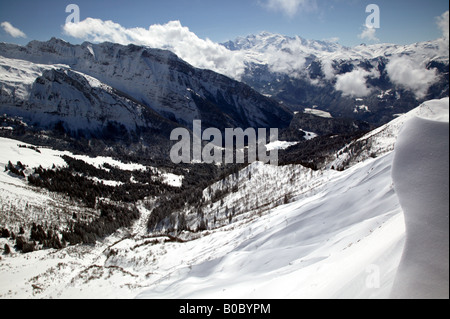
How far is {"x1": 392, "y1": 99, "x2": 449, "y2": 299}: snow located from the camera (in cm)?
655

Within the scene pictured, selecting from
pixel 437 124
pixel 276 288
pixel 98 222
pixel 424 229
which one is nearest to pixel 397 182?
pixel 424 229

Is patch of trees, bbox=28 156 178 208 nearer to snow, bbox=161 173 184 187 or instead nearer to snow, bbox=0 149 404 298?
snow, bbox=161 173 184 187

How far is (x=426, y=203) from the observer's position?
6.91 m

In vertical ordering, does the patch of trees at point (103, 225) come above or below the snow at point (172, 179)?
below

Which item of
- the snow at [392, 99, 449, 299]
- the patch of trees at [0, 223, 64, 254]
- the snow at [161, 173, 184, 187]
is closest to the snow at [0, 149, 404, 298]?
the snow at [392, 99, 449, 299]

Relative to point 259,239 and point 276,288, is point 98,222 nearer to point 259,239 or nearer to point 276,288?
point 259,239

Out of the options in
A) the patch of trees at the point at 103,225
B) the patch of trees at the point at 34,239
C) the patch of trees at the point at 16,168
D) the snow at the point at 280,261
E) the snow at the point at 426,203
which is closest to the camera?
the snow at the point at 426,203

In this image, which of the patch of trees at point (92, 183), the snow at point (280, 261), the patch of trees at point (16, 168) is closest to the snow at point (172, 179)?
the patch of trees at point (92, 183)

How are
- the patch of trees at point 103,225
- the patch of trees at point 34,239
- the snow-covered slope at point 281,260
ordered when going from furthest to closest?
the patch of trees at point 103,225 < the patch of trees at point 34,239 < the snow-covered slope at point 281,260

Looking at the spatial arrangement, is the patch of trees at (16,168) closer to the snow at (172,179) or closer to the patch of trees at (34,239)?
the patch of trees at (34,239)

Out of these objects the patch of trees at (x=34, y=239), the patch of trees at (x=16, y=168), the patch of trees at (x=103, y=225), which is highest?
the patch of trees at (x=16, y=168)

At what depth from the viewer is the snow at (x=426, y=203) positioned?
21.5ft

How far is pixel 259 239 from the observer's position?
2614 centimetres

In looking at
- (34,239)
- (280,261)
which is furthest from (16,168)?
(280,261)
